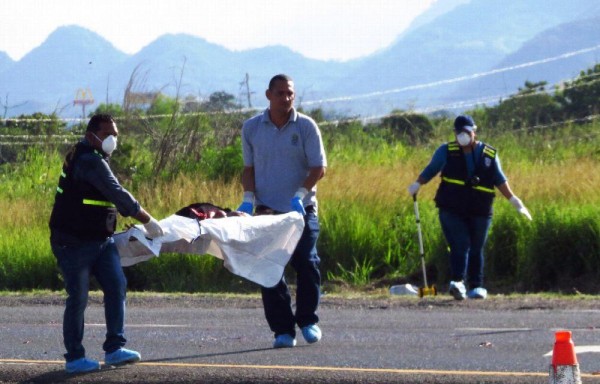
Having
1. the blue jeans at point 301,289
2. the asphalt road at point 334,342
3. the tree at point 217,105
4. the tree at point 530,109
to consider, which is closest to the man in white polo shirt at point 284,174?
the blue jeans at point 301,289

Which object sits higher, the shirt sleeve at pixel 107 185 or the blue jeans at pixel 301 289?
the shirt sleeve at pixel 107 185

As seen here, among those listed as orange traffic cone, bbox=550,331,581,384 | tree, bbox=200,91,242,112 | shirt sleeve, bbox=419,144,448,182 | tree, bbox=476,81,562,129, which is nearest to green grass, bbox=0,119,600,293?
shirt sleeve, bbox=419,144,448,182

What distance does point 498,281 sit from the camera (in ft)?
57.7

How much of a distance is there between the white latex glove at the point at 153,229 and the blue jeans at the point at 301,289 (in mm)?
1384

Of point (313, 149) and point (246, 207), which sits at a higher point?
point (313, 149)

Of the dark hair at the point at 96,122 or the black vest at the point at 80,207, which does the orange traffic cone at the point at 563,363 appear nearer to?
the black vest at the point at 80,207

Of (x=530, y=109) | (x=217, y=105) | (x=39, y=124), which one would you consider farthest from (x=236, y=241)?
(x=530, y=109)

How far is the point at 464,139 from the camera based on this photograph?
14.7m

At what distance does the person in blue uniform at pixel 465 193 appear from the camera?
14828 millimetres

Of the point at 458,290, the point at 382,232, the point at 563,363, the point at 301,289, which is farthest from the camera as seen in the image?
the point at 382,232

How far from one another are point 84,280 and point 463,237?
21.8 ft

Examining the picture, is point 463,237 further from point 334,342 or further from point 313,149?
point 313,149

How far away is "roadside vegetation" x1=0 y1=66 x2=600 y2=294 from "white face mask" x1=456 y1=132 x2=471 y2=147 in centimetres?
310

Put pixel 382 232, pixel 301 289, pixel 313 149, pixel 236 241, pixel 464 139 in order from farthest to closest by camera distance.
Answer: pixel 382 232
pixel 464 139
pixel 301 289
pixel 313 149
pixel 236 241
